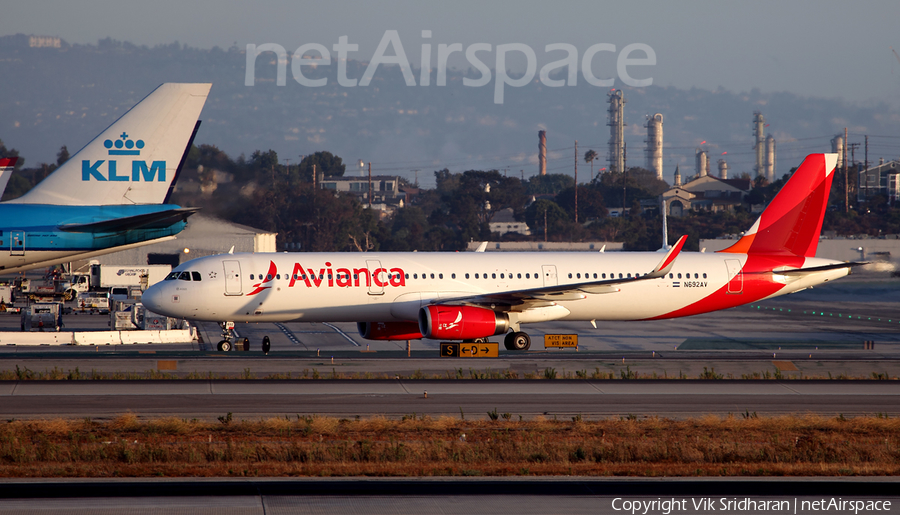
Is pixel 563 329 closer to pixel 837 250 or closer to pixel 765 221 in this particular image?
pixel 765 221

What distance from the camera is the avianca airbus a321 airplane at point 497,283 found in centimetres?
3575

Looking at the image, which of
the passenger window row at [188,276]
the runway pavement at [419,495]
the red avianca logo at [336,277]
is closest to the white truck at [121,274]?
the passenger window row at [188,276]

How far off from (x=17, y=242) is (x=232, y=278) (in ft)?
26.1

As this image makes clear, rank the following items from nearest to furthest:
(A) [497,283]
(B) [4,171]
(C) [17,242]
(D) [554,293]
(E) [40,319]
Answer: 1. (C) [17,242]
2. (B) [4,171]
3. (D) [554,293]
4. (A) [497,283]
5. (E) [40,319]

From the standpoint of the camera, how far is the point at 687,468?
16984mm

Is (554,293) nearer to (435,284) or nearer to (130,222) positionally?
(435,284)

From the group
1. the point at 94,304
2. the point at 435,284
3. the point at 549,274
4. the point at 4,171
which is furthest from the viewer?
the point at 94,304

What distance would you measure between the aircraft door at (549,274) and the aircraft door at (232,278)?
505 inches

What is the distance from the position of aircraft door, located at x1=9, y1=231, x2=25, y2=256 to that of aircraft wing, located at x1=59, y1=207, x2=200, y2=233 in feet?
4.66

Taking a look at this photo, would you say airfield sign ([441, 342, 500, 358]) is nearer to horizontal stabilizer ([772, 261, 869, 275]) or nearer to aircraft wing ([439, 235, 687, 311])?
aircraft wing ([439, 235, 687, 311])

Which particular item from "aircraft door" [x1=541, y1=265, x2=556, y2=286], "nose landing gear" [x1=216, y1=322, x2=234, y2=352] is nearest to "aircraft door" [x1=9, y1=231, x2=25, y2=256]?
"nose landing gear" [x1=216, y1=322, x2=234, y2=352]

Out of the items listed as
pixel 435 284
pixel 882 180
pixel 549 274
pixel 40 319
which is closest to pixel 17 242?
pixel 435 284

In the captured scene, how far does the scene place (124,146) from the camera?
1310 inches

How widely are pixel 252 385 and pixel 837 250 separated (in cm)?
7829
